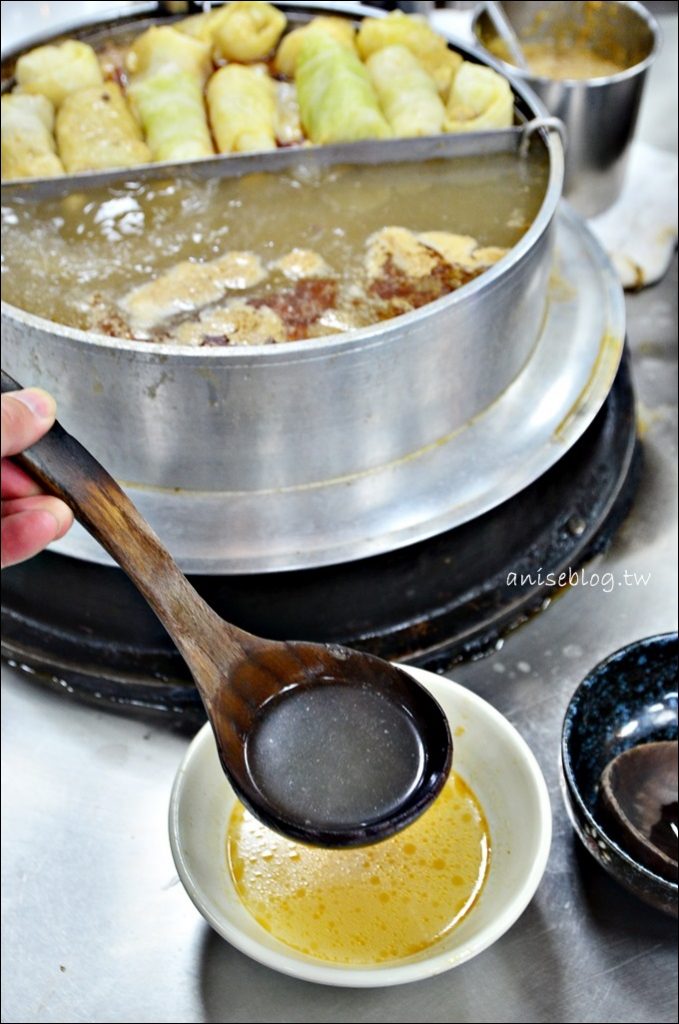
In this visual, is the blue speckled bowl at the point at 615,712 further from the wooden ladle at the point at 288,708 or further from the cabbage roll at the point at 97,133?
the cabbage roll at the point at 97,133

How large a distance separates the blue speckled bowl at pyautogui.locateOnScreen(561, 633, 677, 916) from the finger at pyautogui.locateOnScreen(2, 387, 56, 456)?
0.97 meters

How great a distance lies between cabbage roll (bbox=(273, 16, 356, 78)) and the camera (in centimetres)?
271

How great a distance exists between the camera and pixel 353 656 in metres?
1.55

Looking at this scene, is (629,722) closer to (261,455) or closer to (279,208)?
(261,455)

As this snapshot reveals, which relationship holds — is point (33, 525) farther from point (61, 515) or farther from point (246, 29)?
point (246, 29)

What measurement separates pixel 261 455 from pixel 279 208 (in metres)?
0.75

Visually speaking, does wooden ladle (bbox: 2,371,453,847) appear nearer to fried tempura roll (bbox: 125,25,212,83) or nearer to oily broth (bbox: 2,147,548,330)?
oily broth (bbox: 2,147,548,330)

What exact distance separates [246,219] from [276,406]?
0.71 meters

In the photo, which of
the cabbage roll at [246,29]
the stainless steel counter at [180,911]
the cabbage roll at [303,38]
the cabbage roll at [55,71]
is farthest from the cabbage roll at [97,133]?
the stainless steel counter at [180,911]

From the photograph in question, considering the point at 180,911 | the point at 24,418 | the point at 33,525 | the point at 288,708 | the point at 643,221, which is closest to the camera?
the point at 24,418

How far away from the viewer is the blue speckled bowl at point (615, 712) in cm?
172

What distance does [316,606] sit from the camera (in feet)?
6.40

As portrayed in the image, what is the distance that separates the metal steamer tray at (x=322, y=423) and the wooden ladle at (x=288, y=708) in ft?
1.26

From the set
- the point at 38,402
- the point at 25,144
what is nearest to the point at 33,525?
the point at 38,402
